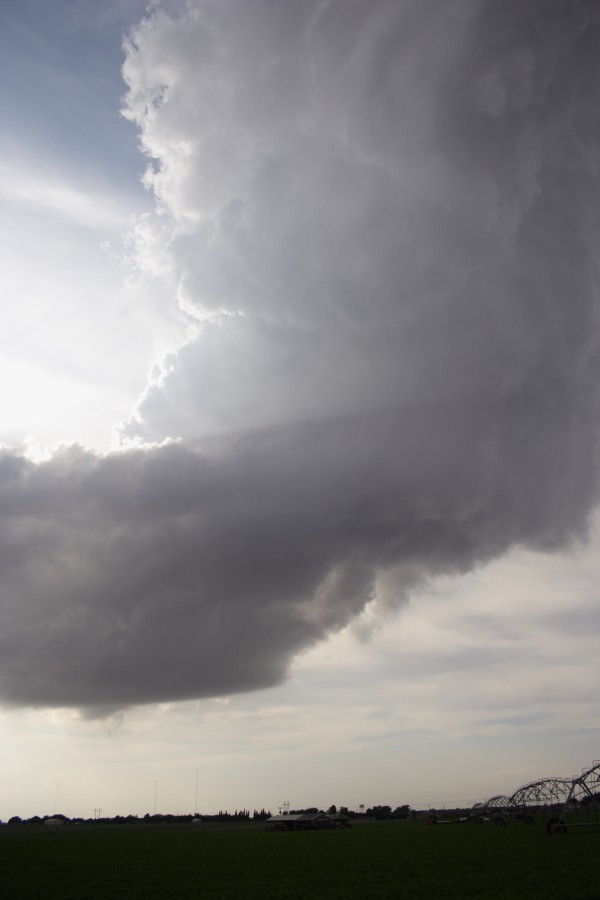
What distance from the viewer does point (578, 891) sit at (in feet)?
127

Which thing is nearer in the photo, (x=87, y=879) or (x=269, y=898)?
(x=269, y=898)

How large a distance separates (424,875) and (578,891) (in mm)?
13206

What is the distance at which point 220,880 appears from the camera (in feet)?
166

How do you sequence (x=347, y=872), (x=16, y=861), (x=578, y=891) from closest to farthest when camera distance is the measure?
1. (x=578, y=891)
2. (x=347, y=872)
3. (x=16, y=861)

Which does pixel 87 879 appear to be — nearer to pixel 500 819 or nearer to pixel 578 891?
pixel 578 891

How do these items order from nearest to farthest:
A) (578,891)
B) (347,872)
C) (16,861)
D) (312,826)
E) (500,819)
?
(578,891) → (347,872) → (16,861) → (500,819) → (312,826)

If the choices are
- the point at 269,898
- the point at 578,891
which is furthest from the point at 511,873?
the point at 269,898

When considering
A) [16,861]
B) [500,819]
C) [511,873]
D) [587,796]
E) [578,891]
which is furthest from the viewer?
[500,819]

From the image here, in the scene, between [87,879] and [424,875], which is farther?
[87,879]

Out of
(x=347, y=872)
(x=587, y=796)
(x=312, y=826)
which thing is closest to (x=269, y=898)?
(x=347, y=872)

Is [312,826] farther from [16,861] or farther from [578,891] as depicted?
[578,891]

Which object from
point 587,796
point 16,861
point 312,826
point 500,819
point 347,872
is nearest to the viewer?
point 347,872

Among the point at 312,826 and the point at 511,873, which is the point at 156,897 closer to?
the point at 511,873

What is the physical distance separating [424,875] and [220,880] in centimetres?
1482
